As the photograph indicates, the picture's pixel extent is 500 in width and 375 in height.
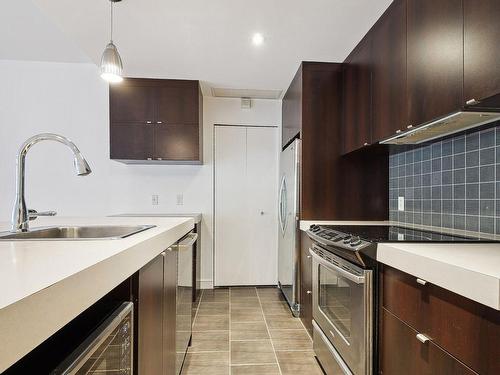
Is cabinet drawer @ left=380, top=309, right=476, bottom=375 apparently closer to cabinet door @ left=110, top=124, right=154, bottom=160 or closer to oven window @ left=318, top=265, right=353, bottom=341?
oven window @ left=318, top=265, right=353, bottom=341

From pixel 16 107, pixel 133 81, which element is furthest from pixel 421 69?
pixel 16 107

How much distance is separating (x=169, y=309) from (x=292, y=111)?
2.22 m

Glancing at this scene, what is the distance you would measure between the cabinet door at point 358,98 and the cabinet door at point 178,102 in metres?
1.54

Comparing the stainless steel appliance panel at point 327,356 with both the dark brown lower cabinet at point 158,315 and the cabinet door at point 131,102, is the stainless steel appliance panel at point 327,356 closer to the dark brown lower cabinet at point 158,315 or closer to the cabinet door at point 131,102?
the dark brown lower cabinet at point 158,315

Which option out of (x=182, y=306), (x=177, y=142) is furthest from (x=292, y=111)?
(x=182, y=306)

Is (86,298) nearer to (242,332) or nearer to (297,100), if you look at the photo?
(242,332)

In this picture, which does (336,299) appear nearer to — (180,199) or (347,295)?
(347,295)

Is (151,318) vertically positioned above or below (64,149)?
below

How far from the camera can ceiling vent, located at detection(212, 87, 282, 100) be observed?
344 centimetres

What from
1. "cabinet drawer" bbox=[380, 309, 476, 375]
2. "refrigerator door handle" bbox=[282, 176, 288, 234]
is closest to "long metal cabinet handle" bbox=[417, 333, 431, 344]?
"cabinet drawer" bbox=[380, 309, 476, 375]

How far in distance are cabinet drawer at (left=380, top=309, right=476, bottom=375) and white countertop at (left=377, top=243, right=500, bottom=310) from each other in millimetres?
232

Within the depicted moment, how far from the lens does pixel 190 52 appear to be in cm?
254

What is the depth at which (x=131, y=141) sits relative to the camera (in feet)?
10.1

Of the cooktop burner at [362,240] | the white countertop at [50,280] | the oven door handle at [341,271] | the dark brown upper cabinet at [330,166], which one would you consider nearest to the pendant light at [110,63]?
the white countertop at [50,280]
